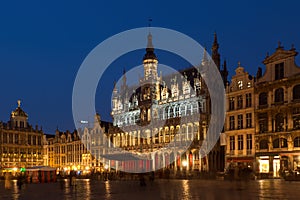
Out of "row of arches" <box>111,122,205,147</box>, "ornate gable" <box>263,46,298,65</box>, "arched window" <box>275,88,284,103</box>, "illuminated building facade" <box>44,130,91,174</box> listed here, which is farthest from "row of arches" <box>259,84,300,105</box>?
"illuminated building facade" <box>44,130,91,174</box>

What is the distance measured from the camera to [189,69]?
2926 inches

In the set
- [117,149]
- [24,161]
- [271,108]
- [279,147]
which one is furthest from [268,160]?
[24,161]

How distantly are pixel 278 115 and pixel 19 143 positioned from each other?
61.2 meters

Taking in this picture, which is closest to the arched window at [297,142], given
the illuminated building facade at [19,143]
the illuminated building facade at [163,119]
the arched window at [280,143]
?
the arched window at [280,143]

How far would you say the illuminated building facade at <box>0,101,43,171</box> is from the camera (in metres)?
90.6

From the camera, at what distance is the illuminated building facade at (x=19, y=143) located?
90562 mm

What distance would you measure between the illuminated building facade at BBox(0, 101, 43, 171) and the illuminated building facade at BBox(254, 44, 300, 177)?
56.7 m

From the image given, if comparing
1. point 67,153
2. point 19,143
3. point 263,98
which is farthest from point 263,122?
point 19,143

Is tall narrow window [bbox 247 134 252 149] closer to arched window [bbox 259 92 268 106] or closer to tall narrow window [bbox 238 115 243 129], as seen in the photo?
tall narrow window [bbox 238 115 243 129]

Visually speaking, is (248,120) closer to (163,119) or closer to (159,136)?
(163,119)

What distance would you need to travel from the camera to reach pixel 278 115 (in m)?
51.9

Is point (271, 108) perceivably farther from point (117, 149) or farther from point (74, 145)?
point (74, 145)

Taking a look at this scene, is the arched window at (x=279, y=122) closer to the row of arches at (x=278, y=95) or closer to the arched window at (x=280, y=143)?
the arched window at (x=280, y=143)

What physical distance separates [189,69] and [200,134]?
1357 centimetres
